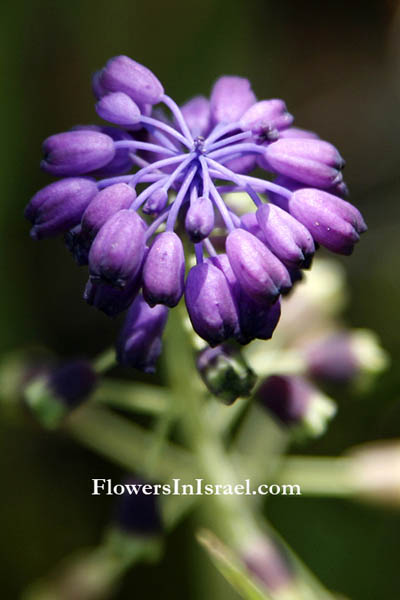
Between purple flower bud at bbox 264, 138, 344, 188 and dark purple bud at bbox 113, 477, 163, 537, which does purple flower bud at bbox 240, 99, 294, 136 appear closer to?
purple flower bud at bbox 264, 138, 344, 188

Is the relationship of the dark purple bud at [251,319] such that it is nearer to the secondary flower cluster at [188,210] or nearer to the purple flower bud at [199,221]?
the secondary flower cluster at [188,210]

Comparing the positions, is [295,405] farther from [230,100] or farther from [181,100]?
[181,100]

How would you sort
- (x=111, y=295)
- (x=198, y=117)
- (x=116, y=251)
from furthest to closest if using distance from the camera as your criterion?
1. (x=198, y=117)
2. (x=111, y=295)
3. (x=116, y=251)

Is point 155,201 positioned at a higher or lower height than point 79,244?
higher

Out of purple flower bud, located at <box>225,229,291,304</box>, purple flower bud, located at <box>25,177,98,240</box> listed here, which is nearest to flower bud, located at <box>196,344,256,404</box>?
purple flower bud, located at <box>225,229,291,304</box>

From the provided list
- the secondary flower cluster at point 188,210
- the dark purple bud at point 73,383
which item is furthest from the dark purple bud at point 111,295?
the dark purple bud at point 73,383

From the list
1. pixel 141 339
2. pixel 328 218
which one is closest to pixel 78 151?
pixel 141 339

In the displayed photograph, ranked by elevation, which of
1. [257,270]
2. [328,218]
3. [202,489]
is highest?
[328,218]
